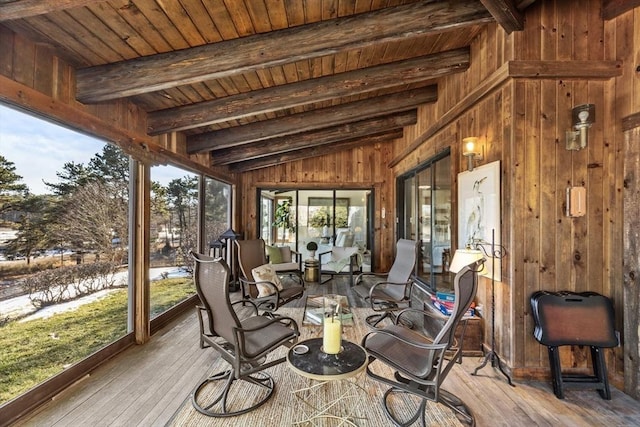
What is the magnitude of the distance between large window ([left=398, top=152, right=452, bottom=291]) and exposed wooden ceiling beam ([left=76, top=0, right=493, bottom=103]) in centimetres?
187

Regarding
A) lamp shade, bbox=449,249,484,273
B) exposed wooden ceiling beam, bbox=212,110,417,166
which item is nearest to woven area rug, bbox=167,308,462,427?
lamp shade, bbox=449,249,484,273

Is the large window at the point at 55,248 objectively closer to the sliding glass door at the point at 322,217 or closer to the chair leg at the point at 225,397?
the chair leg at the point at 225,397

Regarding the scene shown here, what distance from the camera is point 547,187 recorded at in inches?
97.0

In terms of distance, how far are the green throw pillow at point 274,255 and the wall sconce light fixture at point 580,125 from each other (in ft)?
14.9

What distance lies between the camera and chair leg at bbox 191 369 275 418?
6.62 feet

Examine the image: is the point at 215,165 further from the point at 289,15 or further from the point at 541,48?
the point at 541,48

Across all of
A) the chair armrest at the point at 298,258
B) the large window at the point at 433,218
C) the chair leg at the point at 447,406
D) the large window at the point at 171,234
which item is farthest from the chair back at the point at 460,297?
the chair armrest at the point at 298,258

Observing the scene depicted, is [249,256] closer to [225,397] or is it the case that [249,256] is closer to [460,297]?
[225,397]

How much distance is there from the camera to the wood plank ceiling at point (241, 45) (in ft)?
6.29

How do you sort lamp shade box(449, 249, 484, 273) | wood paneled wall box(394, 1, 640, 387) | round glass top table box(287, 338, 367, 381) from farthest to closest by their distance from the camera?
lamp shade box(449, 249, 484, 273)
wood paneled wall box(394, 1, 640, 387)
round glass top table box(287, 338, 367, 381)

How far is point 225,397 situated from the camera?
2.03m

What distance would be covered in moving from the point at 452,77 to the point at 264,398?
405 cm

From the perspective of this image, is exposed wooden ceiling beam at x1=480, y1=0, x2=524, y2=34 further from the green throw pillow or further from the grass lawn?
the green throw pillow

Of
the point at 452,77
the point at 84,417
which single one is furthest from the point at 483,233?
the point at 84,417
